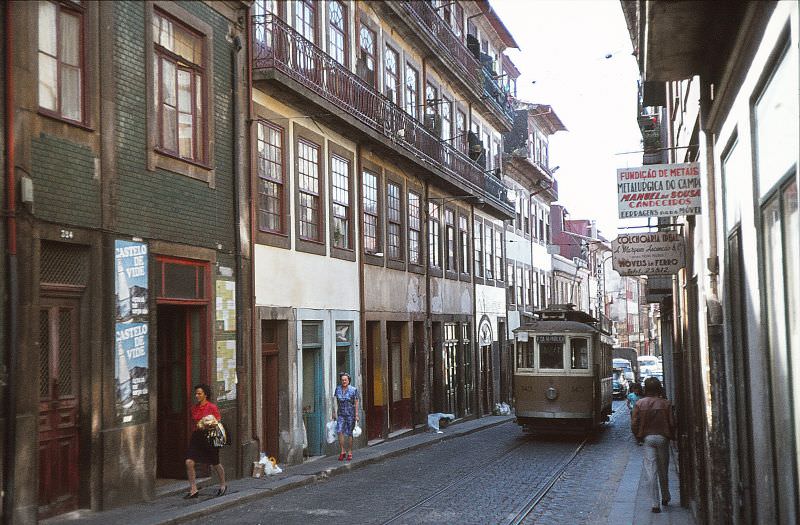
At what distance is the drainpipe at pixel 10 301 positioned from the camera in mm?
10852

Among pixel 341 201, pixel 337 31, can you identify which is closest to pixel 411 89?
pixel 337 31

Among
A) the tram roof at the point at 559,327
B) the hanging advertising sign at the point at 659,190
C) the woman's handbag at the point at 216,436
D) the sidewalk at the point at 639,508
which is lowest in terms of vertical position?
the sidewalk at the point at 639,508

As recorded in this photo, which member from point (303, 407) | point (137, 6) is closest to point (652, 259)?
point (137, 6)

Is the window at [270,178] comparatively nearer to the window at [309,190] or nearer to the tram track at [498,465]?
the window at [309,190]

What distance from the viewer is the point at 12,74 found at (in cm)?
1121

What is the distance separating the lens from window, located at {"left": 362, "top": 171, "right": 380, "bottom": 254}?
78.2 feet

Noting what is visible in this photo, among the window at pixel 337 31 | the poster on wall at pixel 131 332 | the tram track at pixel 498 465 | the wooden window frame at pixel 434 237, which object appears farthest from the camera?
the wooden window frame at pixel 434 237

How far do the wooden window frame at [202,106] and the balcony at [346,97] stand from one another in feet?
6.38

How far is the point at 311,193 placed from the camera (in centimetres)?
2045

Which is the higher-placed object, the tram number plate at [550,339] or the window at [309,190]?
the window at [309,190]

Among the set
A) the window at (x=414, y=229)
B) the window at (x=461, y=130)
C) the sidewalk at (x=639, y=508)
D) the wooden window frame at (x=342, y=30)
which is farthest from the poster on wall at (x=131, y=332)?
the window at (x=461, y=130)

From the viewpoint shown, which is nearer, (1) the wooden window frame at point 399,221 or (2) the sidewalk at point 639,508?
(2) the sidewalk at point 639,508

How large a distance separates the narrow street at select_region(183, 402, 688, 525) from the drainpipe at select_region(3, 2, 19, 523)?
2.55 metres

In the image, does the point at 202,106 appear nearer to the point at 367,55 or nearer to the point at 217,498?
the point at 217,498
